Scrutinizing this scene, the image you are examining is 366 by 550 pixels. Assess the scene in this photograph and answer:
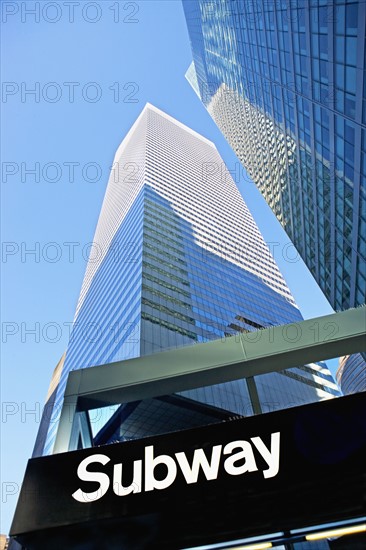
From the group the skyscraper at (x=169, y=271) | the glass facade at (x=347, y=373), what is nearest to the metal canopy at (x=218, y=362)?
the glass facade at (x=347, y=373)

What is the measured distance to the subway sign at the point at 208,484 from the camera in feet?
11.8

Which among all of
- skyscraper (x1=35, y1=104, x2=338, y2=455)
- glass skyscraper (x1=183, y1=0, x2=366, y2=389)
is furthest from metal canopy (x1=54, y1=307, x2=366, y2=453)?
glass skyscraper (x1=183, y1=0, x2=366, y2=389)

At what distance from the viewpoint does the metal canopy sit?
521 cm

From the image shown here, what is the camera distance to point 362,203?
26.9 metres

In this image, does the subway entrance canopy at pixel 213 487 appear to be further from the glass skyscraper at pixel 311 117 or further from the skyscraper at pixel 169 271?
the glass skyscraper at pixel 311 117

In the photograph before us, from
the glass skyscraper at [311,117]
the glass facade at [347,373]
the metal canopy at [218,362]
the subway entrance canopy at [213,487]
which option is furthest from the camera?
the glass skyscraper at [311,117]

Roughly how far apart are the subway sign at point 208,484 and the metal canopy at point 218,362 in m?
1.08

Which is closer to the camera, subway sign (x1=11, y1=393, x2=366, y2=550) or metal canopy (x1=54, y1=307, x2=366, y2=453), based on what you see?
subway sign (x1=11, y1=393, x2=366, y2=550)

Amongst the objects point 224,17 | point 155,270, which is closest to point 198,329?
point 155,270

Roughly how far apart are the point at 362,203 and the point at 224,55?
48484mm

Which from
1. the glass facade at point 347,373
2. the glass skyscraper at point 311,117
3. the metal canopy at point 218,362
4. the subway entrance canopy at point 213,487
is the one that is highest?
the glass skyscraper at point 311,117

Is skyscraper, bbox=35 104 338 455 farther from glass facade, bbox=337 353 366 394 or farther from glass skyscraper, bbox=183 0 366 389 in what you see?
glass skyscraper, bbox=183 0 366 389

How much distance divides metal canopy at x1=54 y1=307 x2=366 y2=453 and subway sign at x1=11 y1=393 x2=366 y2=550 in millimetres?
1082

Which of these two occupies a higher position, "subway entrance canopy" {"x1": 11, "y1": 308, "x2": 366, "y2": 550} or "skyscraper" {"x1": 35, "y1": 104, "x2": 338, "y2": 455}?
"skyscraper" {"x1": 35, "y1": 104, "x2": 338, "y2": 455}
